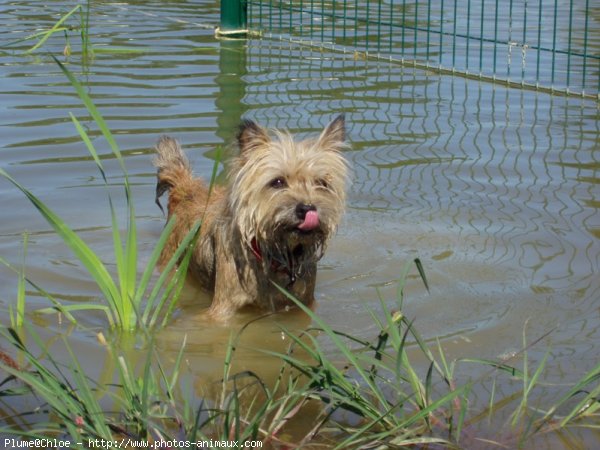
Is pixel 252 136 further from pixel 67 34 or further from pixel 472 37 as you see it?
pixel 472 37

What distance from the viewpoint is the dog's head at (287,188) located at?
199 inches

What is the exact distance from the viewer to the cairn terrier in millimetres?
5066

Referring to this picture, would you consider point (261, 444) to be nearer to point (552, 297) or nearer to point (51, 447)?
point (51, 447)

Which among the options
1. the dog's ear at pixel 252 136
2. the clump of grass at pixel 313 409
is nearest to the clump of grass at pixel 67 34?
the dog's ear at pixel 252 136

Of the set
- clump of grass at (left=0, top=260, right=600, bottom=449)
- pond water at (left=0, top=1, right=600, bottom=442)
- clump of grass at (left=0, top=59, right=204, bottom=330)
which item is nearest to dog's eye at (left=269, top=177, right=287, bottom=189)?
clump of grass at (left=0, top=59, right=204, bottom=330)

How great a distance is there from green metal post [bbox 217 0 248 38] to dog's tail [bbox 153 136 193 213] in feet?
20.7

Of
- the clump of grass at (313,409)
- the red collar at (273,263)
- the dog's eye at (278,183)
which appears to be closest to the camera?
the clump of grass at (313,409)

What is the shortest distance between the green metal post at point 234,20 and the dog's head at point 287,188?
762cm

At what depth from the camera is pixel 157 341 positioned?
5.08 metres

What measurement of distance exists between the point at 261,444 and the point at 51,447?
2.35ft

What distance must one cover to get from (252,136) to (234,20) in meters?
7.82

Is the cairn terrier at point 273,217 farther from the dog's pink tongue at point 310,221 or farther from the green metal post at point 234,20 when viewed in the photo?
the green metal post at point 234,20

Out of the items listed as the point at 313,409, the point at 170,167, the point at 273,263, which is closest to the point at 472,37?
the point at 170,167

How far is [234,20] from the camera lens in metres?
12.7
